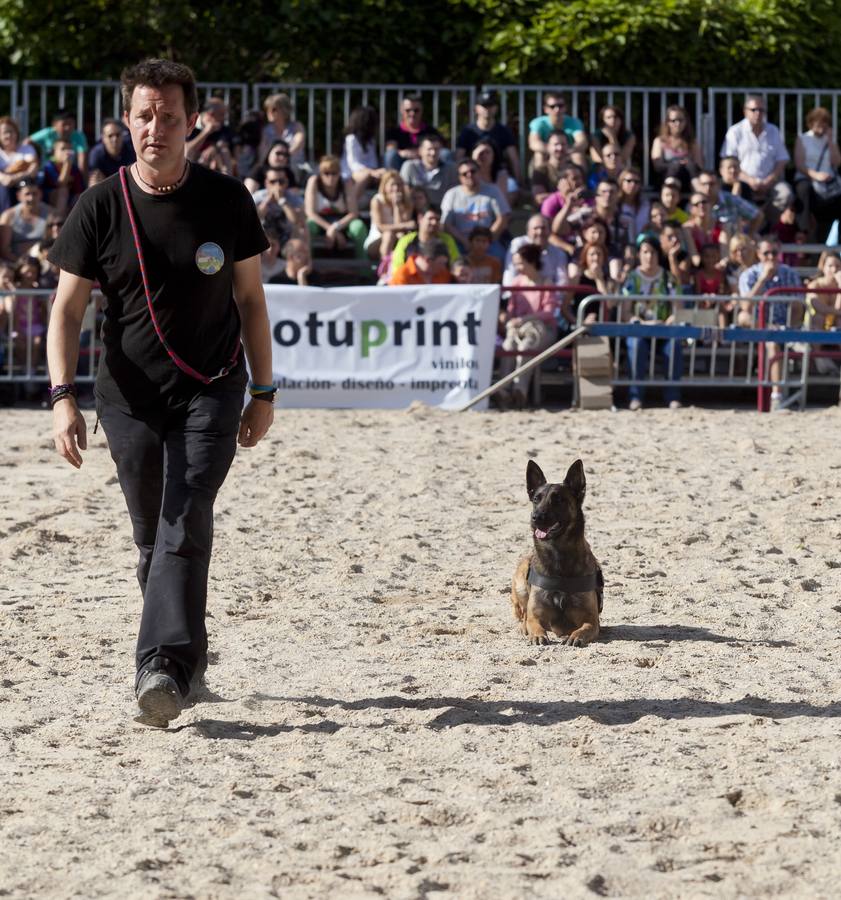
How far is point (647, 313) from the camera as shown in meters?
14.2

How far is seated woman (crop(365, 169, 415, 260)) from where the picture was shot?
591 inches

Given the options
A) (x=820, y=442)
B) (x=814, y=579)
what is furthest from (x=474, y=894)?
(x=820, y=442)

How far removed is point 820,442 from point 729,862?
312 inches

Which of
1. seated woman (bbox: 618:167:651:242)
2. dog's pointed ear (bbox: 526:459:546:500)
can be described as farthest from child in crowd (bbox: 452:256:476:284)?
dog's pointed ear (bbox: 526:459:546:500)

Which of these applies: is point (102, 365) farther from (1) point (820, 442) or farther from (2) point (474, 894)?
(1) point (820, 442)

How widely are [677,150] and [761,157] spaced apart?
33.7 inches

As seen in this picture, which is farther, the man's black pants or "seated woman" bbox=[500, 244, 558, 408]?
"seated woman" bbox=[500, 244, 558, 408]

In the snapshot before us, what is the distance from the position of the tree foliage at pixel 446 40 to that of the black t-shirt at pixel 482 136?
249 centimetres

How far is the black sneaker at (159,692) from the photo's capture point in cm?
500

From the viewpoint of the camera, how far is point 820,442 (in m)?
11.6

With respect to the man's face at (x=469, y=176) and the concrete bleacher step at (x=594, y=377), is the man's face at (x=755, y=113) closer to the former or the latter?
the man's face at (x=469, y=176)

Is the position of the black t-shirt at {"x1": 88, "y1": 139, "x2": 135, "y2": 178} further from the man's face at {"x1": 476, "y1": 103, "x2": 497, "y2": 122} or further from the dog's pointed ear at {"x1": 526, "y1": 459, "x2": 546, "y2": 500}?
the dog's pointed ear at {"x1": 526, "y1": 459, "x2": 546, "y2": 500}

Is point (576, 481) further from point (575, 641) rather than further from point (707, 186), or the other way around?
point (707, 186)

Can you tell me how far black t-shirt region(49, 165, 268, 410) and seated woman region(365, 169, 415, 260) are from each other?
990cm
